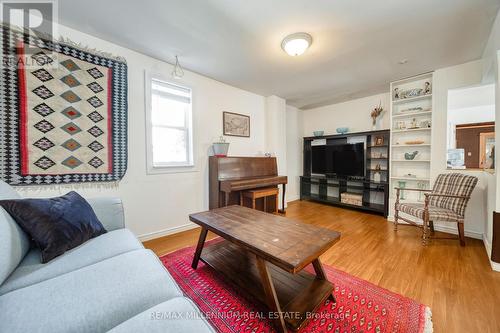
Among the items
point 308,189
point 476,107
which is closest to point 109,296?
point 308,189

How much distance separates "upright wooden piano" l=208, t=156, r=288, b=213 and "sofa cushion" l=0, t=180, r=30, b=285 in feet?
6.62

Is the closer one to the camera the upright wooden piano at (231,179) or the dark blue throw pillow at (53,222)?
the dark blue throw pillow at (53,222)

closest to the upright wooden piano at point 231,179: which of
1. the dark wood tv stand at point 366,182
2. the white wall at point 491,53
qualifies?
the dark wood tv stand at point 366,182

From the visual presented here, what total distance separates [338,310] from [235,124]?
9.87 feet

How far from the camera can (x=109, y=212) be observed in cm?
163

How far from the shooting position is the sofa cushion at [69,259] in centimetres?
95

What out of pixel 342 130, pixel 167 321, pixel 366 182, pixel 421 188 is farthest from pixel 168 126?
pixel 421 188

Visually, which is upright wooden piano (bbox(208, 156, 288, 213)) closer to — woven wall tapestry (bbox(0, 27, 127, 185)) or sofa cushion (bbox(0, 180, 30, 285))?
woven wall tapestry (bbox(0, 27, 127, 185))

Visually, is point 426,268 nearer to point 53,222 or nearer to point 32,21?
point 53,222

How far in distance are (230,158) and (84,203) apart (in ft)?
6.62

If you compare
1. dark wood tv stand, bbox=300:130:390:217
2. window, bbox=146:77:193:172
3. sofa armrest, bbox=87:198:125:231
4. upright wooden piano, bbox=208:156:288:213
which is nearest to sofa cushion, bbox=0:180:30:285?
sofa armrest, bbox=87:198:125:231

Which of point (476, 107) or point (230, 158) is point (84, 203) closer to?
point (230, 158)

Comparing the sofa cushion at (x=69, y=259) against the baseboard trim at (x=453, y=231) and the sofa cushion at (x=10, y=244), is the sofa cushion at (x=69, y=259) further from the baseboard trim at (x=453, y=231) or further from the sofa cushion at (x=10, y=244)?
the baseboard trim at (x=453, y=231)

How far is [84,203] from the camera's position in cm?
150
